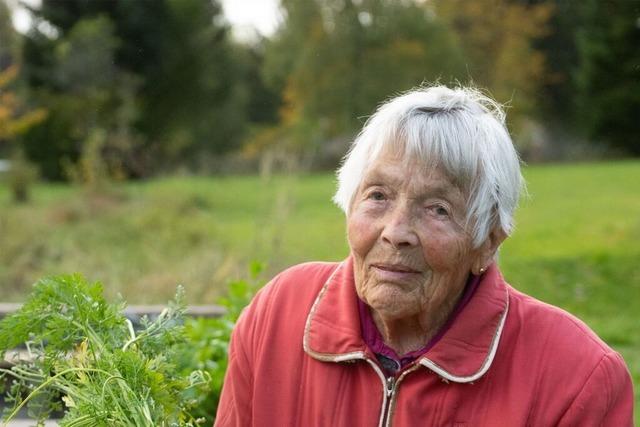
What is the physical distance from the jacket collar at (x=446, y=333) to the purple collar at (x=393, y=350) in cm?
3

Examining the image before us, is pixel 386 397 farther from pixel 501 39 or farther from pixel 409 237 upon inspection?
pixel 501 39

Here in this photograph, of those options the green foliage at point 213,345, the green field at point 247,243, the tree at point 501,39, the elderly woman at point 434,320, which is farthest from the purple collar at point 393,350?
the tree at point 501,39

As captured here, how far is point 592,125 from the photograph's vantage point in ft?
104

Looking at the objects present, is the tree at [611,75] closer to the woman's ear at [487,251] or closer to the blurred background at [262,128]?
the blurred background at [262,128]

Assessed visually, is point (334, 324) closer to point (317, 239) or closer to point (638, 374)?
point (638, 374)

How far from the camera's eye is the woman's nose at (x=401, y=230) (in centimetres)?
223

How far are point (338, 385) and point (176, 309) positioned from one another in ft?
1.48

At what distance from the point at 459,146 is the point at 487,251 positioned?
295 millimetres

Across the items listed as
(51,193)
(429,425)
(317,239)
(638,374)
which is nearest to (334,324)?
(429,425)

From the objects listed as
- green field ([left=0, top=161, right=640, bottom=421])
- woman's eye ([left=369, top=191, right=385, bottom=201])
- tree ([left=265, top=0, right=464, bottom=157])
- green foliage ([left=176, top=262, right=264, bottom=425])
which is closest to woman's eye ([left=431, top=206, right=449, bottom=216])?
woman's eye ([left=369, top=191, right=385, bottom=201])

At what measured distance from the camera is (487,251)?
7.73 ft

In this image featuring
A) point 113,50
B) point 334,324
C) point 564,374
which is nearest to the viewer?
point 564,374

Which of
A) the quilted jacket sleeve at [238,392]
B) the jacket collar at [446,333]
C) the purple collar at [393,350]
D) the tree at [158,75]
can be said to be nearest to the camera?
the jacket collar at [446,333]

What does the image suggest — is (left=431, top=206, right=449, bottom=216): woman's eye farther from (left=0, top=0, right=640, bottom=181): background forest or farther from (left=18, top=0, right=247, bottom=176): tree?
(left=18, top=0, right=247, bottom=176): tree
